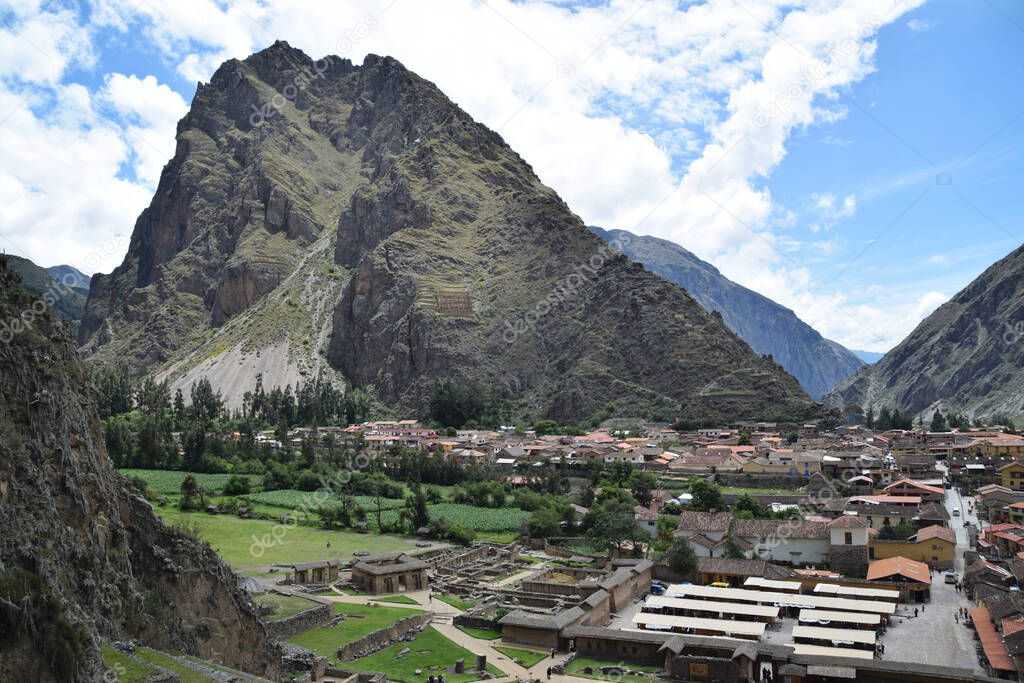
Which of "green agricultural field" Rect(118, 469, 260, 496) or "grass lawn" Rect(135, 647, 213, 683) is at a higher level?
"green agricultural field" Rect(118, 469, 260, 496)

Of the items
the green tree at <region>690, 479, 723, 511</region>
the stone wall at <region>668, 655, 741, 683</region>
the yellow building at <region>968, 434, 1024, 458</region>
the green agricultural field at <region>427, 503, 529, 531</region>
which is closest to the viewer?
the stone wall at <region>668, 655, 741, 683</region>

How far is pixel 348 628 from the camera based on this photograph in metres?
Answer: 40.7

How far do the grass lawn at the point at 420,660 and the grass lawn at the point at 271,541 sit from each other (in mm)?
19247

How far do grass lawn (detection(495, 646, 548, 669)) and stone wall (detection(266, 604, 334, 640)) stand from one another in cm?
864

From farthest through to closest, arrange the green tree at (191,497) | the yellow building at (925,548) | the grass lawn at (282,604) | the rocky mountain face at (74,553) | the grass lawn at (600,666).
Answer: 1. the green tree at (191,497)
2. the yellow building at (925,548)
3. the grass lawn at (282,604)
4. the grass lawn at (600,666)
5. the rocky mountain face at (74,553)

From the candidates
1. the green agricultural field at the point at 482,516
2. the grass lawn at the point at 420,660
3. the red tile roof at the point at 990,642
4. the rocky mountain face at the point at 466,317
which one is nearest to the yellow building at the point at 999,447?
the rocky mountain face at the point at 466,317

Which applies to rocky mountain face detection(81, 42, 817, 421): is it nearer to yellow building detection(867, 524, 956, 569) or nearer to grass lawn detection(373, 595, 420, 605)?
yellow building detection(867, 524, 956, 569)

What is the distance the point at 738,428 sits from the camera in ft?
395

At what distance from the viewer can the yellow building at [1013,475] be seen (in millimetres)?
78375

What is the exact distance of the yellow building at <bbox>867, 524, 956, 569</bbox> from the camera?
54125 millimetres

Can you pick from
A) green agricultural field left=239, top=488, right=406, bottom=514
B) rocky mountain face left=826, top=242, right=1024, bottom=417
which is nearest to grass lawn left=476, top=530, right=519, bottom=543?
green agricultural field left=239, top=488, right=406, bottom=514

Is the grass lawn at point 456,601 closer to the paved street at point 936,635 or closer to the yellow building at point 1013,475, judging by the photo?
the paved street at point 936,635

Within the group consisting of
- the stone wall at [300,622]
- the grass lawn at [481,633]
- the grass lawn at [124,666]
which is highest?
the grass lawn at [124,666]

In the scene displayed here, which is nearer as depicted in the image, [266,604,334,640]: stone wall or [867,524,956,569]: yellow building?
Result: [266,604,334,640]: stone wall
